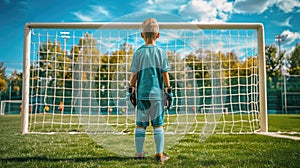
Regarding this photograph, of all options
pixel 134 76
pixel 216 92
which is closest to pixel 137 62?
pixel 134 76

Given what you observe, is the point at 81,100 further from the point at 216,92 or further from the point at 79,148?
the point at 216,92

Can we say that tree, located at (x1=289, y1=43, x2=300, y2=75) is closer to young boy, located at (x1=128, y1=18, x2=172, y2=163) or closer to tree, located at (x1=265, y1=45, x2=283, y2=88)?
tree, located at (x1=265, y1=45, x2=283, y2=88)

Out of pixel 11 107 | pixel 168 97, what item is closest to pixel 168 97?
pixel 168 97

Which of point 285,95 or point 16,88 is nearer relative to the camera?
point 285,95

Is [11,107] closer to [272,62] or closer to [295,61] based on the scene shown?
[272,62]

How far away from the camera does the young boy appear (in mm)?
3297

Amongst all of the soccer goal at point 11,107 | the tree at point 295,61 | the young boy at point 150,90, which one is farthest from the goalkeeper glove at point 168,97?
the tree at point 295,61

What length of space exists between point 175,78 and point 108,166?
11.6ft

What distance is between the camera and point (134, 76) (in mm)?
3447

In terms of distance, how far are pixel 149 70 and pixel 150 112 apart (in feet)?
1.64

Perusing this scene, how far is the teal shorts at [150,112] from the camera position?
10.9 feet

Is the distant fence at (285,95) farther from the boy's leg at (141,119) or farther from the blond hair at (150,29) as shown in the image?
the boy's leg at (141,119)

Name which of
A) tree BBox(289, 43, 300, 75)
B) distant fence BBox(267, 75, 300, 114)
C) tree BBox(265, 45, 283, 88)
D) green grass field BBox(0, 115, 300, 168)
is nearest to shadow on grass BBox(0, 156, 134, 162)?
green grass field BBox(0, 115, 300, 168)

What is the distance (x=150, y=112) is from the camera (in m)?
3.34
